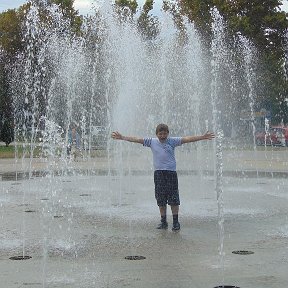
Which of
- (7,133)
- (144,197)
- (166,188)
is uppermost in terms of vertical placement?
(7,133)

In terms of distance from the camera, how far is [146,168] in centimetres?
1831

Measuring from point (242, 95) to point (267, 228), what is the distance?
103 ft

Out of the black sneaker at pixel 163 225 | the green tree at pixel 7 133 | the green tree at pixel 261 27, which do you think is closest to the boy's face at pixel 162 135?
the black sneaker at pixel 163 225

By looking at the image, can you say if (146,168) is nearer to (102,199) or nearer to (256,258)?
(102,199)

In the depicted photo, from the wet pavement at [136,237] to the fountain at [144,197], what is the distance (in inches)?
0.7

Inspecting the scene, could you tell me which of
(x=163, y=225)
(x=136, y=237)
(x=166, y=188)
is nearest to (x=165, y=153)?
(x=166, y=188)

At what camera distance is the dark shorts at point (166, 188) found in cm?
789

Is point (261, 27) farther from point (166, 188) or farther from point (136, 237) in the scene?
point (136, 237)

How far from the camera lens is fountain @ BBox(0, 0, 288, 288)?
18.9 ft

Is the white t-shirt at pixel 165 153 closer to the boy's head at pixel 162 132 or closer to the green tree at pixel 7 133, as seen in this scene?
the boy's head at pixel 162 132

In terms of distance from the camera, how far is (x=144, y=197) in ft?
37.2

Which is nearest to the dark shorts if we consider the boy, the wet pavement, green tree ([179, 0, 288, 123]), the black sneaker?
the boy

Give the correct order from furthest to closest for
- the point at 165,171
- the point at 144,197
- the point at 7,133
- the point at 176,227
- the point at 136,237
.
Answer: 1. the point at 7,133
2. the point at 144,197
3. the point at 165,171
4. the point at 176,227
5. the point at 136,237

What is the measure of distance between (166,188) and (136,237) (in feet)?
2.90
